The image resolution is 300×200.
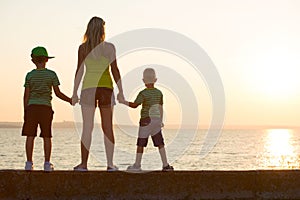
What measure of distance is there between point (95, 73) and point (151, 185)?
6.09ft

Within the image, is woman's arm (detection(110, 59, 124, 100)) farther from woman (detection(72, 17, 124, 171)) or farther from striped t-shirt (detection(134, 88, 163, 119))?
striped t-shirt (detection(134, 88, 163, 119))

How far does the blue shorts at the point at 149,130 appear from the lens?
10.1 meters

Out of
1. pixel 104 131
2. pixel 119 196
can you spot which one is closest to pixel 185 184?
pixel 119 196

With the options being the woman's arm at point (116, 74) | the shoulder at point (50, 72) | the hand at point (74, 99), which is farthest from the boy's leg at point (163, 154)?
the shoulder at point (50, 72)

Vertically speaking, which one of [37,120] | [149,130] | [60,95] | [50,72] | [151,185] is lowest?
[151,185]

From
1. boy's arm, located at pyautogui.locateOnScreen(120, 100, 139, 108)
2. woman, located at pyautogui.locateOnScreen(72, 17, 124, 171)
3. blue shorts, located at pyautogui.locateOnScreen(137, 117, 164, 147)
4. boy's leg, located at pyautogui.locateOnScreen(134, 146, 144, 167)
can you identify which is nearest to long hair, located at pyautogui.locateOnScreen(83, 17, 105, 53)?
Answer: woman, located at pyautogui.locateOnScreen(72, 17, 124, 171)

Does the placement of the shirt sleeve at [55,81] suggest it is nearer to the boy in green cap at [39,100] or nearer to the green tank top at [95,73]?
the boy in green cap at [39,100]

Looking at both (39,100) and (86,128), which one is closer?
(39,100)

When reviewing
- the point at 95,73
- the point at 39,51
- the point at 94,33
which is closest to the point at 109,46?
the point at 94,33

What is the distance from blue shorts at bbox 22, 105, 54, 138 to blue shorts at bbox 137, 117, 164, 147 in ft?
→ 5.99

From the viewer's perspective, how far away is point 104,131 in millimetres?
8992

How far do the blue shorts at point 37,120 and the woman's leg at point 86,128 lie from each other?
474 mm

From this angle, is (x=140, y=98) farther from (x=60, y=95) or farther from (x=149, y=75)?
(x=60, y=95)

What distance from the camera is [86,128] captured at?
29.2 feet
